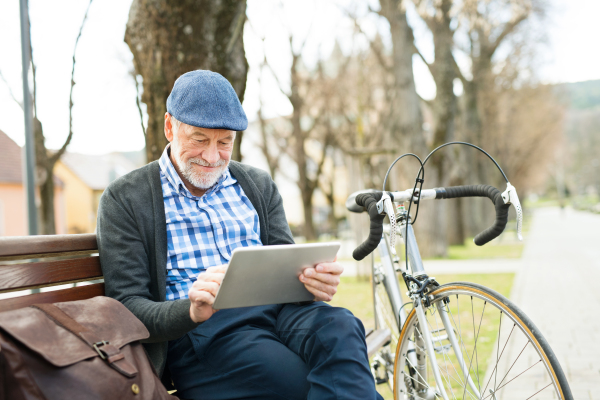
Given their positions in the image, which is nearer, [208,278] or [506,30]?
[208,278]

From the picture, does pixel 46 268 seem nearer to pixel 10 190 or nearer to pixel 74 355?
pixel 74 355

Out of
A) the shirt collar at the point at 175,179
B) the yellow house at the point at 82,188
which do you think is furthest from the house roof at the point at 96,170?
the shirt collar at the point at 175,179

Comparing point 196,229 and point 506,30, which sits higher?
point 506,30

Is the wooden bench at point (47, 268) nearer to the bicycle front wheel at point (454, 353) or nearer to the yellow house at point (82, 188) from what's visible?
the bicycle front wheel at point (454, 353)

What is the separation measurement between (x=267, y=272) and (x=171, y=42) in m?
2.48

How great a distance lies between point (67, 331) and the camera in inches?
65.5

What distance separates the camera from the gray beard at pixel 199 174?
2.44m

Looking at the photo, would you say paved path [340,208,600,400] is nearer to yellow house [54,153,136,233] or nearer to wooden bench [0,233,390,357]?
wooden bench [0,233,390,357]

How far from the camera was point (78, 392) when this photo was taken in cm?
155

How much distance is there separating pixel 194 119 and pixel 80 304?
0.86m

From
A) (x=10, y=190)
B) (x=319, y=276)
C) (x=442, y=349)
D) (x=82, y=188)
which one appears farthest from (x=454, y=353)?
(x=82, y=188)

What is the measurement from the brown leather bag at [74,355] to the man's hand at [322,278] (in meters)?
0.59

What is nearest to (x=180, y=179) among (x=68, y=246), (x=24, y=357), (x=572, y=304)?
(x=68, y=246)

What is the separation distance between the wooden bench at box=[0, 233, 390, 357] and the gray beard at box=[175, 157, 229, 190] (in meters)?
0.46
